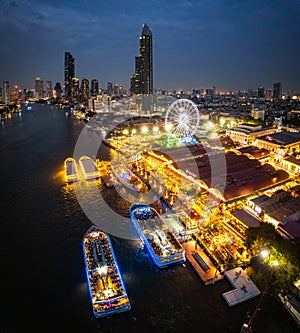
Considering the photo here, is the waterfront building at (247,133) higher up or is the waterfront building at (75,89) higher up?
the waterfront building at (75,89)

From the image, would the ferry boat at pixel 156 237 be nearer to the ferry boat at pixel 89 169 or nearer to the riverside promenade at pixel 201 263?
the riverside promenade at pixel 201 263

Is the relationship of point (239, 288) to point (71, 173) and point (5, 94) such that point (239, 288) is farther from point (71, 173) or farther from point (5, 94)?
point (5, 94)

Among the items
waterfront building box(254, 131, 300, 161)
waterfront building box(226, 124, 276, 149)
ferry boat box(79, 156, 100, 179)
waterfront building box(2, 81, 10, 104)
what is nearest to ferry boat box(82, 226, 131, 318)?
ferry boat box(79, 156, 100, 179)

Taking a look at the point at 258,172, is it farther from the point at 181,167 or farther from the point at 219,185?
the point at 181,167

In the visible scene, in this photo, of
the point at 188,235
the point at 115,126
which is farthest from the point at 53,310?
the point at 115,126

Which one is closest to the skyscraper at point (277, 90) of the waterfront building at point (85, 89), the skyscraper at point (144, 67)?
the skyscraper at point (144, 67)

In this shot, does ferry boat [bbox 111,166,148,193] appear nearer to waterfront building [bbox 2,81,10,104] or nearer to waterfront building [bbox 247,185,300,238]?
waterfront building [bbox 247,185,300,238]
